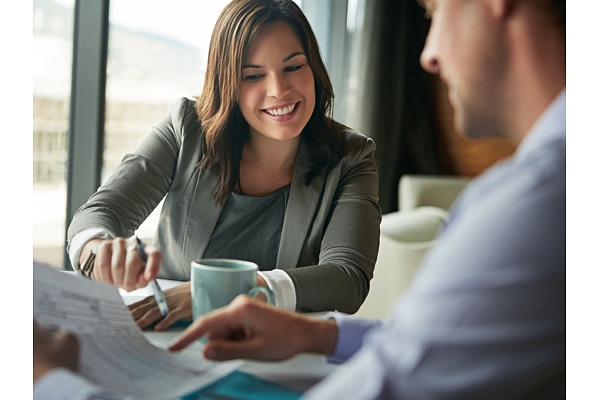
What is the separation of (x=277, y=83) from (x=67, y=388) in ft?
1.41

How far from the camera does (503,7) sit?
0.37m

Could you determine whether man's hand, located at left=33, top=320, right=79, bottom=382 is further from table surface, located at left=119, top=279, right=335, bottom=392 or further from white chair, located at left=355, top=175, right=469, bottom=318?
white chair, located at left=355, top=175, right=469, bottom=318

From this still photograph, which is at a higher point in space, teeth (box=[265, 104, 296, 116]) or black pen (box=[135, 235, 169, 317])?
teeth (box=[265, 104, 296, 116])

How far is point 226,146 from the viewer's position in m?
0.77

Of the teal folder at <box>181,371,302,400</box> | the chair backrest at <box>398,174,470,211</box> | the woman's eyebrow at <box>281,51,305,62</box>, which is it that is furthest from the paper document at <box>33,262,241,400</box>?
the woman's eyebrow at <box>281,51,305,62</box>

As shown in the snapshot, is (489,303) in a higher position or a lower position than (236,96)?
lower

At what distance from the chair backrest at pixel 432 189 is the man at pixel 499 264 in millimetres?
141

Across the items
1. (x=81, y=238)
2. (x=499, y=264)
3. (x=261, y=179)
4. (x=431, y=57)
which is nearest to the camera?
(x=499, y=264)

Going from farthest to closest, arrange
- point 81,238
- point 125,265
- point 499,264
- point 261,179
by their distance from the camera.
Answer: point 261,179, point 81,238, point 125,265, point 499,264

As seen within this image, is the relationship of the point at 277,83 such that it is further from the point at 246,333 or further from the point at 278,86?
the point at 246,333

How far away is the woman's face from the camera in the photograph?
0.70m

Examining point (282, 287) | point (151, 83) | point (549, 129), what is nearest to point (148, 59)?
point (151, 83)
